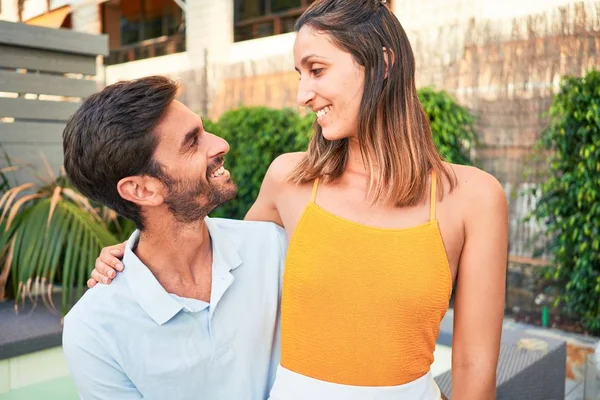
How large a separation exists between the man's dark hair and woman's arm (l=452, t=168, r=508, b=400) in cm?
79

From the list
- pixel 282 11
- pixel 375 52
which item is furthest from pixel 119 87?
pixel 282 11

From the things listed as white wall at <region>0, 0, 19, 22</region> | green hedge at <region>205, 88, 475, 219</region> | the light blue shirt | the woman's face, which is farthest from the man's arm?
white wall at <region>0, 0, 19, 22</region>

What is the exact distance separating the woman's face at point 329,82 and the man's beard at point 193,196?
35cm

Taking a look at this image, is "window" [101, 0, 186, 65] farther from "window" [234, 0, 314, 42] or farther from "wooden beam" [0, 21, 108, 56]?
"wooden beam" [0, 21, 108, 56]

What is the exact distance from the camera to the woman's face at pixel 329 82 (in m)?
1.41

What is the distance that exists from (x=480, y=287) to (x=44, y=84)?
12.2 ft

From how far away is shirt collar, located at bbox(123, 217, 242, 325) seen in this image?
1509mm

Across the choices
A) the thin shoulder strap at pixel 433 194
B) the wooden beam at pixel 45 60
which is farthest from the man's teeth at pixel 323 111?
the wooden beam at pixel 45 60

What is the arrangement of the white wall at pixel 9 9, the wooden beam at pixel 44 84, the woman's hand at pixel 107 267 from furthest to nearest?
the white wall at pixel 9 9, the wooden beam at pixel 44 84, the woman's hand at pixel 107 267

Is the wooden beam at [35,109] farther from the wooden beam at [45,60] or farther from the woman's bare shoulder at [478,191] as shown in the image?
the woman's bare shoulder at [478,191]

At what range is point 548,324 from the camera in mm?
4508

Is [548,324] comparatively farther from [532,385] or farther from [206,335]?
[206,335]

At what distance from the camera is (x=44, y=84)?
4.25m

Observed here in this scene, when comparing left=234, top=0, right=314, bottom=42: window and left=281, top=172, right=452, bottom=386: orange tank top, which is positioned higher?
left=234, top=0, right=314, bottom=42: window
